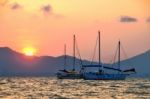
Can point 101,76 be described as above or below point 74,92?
above

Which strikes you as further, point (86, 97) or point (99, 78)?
point (99, 78)

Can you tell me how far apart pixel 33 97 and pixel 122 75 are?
10573 centimetres

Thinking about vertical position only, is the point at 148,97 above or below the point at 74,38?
below

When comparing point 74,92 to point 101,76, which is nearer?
point 74,92

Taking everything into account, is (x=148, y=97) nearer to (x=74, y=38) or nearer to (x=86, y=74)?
(x=86, y=74)

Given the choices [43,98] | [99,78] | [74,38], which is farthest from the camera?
[74,38]

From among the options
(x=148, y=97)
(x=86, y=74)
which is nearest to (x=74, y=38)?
(x=86, y=74)

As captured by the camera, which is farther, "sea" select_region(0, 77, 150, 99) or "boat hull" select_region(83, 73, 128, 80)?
"boat hull" select_region(83, 73, 128, 80)

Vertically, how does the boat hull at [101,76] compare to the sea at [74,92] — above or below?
above

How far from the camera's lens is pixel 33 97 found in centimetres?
8319

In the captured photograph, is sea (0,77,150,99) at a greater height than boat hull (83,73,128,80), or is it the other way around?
boat hull (83,73,128,80)

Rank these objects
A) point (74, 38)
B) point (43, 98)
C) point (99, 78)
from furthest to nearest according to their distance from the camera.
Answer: point (74, 38), point (99, 78), point (43, 98)

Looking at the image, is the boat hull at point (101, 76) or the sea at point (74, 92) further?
the boat hull at point (101, 76)

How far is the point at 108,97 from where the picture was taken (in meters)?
83.9
